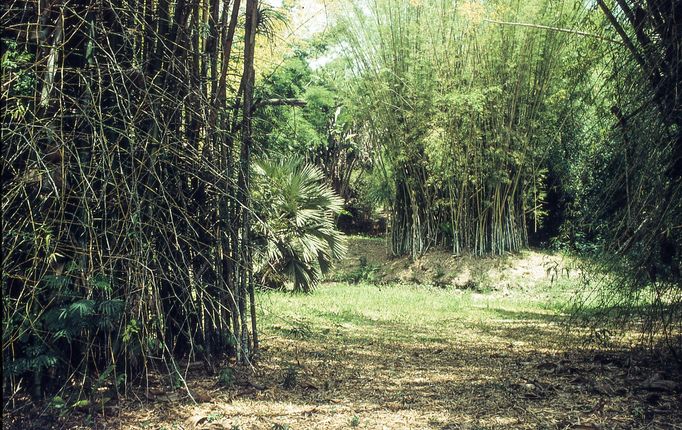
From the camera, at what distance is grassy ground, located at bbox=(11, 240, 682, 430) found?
352 cm

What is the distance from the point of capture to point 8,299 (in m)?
2.93

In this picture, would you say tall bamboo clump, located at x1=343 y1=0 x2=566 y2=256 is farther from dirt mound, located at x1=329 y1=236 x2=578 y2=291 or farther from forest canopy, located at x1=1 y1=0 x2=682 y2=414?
forest canopy, located at x1=1 y1=0 x2=682 y2=414

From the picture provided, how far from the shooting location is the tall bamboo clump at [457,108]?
11.8 meters

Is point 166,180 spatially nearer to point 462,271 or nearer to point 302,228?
point 302,228

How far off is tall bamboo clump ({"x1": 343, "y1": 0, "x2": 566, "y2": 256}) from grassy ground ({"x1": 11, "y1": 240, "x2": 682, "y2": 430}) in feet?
16.0

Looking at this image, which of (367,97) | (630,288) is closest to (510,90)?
(367,97)

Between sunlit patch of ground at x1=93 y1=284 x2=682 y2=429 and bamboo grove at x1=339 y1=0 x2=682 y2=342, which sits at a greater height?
bamboo grove at x1=339 y1=0 x2=682 y2=342

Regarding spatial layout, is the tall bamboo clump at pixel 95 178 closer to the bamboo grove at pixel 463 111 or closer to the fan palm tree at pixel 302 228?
the fan palm tree at pixel 302 228

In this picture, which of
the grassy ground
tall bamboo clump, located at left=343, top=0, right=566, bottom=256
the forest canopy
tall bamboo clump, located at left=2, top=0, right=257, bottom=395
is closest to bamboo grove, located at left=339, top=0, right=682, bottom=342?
tall bamboo clump, located at left=343, top=0, right=566, bottom=256

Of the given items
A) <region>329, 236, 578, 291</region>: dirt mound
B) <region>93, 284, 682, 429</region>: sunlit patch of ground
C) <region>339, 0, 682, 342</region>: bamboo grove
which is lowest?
<region>93, 284, 682, 429</region>: sunlit patch of ground

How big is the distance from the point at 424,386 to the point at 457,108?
27.4ft

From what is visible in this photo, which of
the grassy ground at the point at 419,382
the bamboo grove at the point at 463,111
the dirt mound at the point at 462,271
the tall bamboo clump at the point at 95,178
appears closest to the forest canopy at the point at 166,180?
the tall bamboo clump at the point at 95,178

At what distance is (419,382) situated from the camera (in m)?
4.55

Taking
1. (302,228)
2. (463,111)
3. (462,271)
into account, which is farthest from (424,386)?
(463,111)
